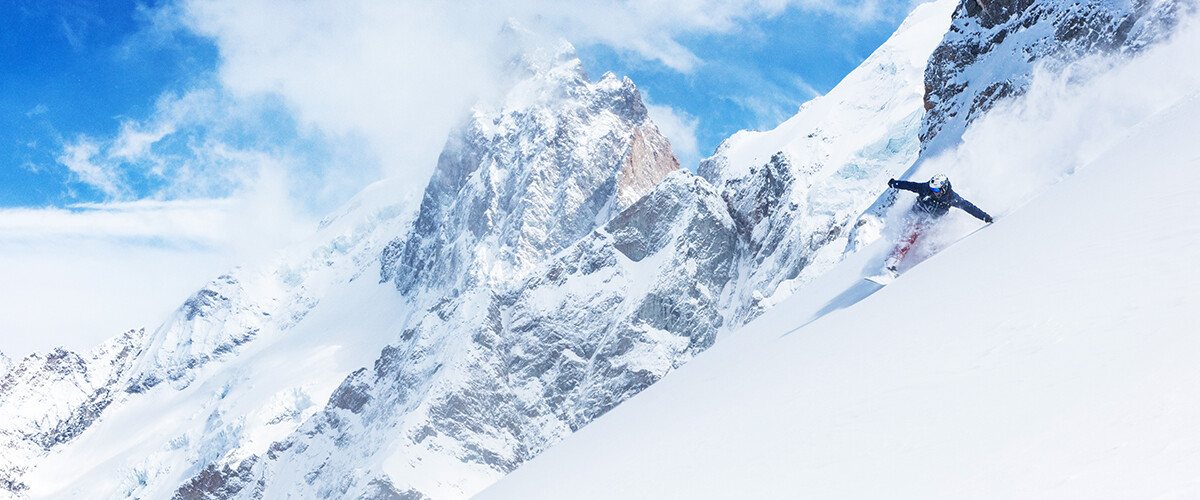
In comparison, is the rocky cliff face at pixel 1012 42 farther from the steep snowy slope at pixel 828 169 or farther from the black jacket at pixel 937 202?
the steep snowy slope at pixel 828 169

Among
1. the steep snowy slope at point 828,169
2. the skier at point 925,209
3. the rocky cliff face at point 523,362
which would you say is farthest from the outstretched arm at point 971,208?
the rocky cliff face at point 523,362

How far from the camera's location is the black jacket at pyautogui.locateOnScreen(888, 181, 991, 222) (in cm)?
1642

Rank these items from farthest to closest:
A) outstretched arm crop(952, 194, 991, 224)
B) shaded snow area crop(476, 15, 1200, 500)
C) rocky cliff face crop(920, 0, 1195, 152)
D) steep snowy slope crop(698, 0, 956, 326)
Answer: steep snowy slope crop(698, 0, 956, 326), rocky cliff face crop(920, 0, 1195, 152), outstretched arm crop(952, 194, 991, 224), shaded snow area crop(476, 15, 1200, 500)

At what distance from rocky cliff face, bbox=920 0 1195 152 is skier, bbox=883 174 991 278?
44.9 feet

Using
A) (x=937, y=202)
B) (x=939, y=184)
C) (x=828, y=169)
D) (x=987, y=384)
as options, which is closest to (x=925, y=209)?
(x=937, y=202)

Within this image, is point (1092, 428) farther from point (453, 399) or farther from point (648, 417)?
point (453, 399)

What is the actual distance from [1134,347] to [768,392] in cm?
438

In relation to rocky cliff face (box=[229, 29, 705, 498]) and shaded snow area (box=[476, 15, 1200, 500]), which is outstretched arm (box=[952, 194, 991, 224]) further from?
rocky cliff face (box=[229, 29, 705, 498])

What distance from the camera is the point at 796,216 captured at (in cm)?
14825

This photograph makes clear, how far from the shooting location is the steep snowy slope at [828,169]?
131 meters

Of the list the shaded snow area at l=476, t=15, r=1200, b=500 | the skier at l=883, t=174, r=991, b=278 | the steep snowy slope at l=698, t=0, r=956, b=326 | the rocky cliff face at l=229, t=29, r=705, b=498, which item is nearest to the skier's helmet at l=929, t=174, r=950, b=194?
the skier at l=883, t=174, r=991, b=278

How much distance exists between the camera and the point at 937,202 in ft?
55.0

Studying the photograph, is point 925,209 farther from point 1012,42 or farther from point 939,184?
point 1012,42

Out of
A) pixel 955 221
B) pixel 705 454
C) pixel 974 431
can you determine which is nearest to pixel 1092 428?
pixel 974 431
